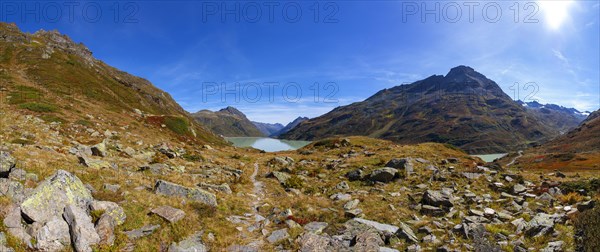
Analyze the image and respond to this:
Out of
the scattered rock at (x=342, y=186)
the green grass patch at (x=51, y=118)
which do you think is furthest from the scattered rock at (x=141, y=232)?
the green grass patch at (x=51, y=118)

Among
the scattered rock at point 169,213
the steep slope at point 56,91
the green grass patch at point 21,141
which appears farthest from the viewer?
the steep slope at point 56,91

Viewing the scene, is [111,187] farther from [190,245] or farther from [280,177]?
[280,177]

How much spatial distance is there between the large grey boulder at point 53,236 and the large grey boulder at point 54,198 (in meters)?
0.43

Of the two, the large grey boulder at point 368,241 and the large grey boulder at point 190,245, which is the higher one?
the large grey boulder at point 190,245

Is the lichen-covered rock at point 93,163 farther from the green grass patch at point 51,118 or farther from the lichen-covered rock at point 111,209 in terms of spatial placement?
the green grass patch at point 51,118

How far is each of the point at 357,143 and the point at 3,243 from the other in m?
51.3

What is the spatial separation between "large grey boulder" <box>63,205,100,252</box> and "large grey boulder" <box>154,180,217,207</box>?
15.4ft

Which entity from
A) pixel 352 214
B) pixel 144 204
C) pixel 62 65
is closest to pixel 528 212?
pixel 352 214

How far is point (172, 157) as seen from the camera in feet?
99.9

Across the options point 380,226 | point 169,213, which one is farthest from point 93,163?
point 380,226

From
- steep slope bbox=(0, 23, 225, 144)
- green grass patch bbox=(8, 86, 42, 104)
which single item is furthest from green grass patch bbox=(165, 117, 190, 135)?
green grass patch bbox=(8, 86, 42, 104)

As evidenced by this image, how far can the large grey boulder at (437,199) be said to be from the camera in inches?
667

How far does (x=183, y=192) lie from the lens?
584 inches

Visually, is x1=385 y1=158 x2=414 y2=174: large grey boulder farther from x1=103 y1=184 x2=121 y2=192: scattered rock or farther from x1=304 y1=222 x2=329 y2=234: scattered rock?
x1=103 y1=184 x2=121 y2=192: scattered rock
